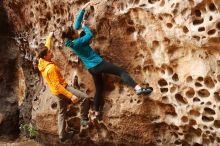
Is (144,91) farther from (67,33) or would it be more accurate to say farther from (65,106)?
(65,106)

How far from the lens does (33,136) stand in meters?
8.35

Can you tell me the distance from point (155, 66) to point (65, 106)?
1589 millimetres

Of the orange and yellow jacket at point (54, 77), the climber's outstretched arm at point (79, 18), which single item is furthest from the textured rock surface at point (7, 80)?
the climber's outstretched arm at point (79, 18)

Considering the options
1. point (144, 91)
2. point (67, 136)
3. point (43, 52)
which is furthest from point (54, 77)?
point (144, 91)

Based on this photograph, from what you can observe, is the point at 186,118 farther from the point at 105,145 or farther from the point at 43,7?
the point at 43,7

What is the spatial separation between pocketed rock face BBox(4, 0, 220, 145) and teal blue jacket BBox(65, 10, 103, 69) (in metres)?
0.32

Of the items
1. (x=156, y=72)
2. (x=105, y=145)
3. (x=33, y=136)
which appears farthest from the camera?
(x=33, y=136)

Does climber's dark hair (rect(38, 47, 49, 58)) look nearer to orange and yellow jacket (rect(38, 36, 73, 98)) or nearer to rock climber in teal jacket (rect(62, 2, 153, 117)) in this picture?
orange and yellow jacket (rect(38, 36, 73, 98))

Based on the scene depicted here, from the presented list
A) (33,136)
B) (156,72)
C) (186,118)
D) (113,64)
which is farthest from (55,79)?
(33,136)

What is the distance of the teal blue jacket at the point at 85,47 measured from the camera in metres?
6.12

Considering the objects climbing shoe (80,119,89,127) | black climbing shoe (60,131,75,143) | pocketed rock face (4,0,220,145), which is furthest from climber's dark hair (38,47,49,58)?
black climbing shoe (60,131,75,143)

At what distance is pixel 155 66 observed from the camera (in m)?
6.05

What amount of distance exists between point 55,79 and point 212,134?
2.26 metres

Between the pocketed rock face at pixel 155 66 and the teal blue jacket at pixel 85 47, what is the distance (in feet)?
1.05
